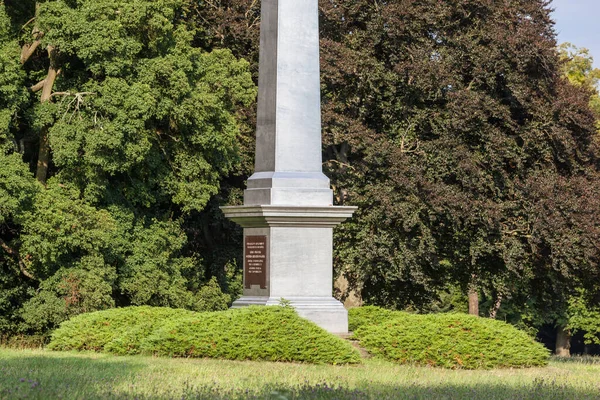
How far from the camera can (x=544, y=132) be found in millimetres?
31797

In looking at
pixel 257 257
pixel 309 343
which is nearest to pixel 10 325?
pixel 257 257

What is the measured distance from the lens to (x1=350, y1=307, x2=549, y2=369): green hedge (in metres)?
16.4

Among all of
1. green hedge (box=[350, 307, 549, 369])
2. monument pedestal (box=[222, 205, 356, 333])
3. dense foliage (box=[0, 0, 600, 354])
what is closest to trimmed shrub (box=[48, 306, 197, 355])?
monument pedestal (box=[222, 205, 356, 333])

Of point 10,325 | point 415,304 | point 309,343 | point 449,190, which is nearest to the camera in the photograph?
point 309,343

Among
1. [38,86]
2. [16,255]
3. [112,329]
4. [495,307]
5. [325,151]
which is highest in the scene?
[38,86]

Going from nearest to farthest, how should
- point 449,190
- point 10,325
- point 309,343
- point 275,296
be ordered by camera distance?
point 309,343, point 275,296, point 10,325, point 449,190

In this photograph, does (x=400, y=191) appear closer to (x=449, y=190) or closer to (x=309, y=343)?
(x=449, y=190)

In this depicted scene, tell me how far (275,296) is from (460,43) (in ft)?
50.8

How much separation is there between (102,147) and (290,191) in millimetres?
9484

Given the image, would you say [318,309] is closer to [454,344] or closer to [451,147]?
[454,344]

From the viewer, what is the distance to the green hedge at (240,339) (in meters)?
15.8

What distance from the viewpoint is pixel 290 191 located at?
18.8 meters

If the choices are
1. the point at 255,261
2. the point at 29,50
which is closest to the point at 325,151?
the point at 29,50

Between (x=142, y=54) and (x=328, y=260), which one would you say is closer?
(x=328, y=260)
